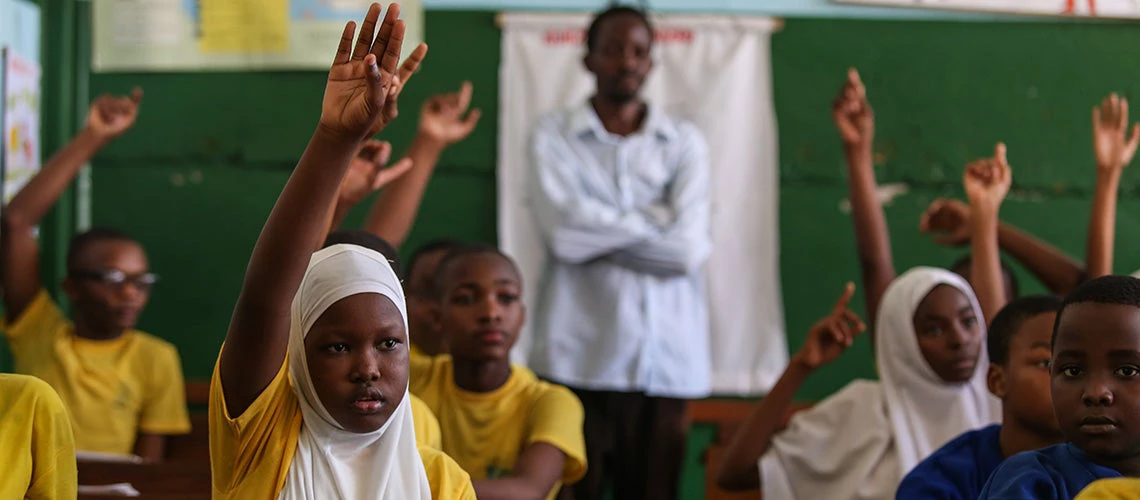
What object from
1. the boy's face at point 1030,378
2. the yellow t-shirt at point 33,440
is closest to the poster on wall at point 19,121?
the yellow t-shirt at point 33,440

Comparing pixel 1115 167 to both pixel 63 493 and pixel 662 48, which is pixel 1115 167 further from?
pixel 63 493

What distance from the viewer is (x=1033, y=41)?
15.2 feet

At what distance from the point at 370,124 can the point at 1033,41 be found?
12.0 feet

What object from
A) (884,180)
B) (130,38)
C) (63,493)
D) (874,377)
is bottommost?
(874,377)

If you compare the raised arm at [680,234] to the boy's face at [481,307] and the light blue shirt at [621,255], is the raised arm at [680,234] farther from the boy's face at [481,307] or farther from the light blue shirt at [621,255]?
the boy's face at [481,307]

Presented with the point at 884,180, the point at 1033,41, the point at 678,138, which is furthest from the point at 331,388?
the point at 1033,41

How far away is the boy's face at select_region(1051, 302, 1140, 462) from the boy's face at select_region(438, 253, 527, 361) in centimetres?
128

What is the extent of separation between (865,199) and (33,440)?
2.37 metres

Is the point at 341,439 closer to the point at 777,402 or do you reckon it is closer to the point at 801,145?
the point at 777,402

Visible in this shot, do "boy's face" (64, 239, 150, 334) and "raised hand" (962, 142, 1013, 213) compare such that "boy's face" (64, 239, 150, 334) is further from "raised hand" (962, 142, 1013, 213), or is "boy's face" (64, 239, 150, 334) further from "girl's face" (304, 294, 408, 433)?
"raised hand" (962, 142, 1013, 213)

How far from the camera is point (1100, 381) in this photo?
1.84 m

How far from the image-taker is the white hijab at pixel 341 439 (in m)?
1.87

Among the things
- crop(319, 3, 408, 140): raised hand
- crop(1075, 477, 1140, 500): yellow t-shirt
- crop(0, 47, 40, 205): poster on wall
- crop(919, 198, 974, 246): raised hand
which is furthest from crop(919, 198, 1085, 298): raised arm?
crop(0, 47, 40, 205): poster on wall

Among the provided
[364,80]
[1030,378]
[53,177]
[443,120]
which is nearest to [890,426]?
[1030,378]
